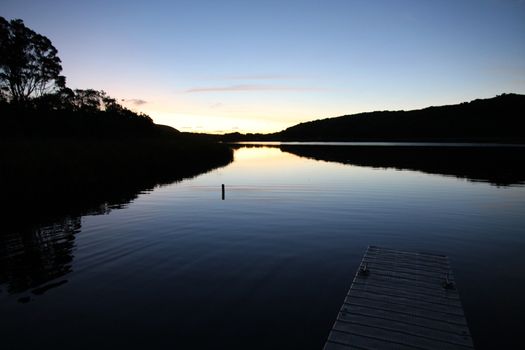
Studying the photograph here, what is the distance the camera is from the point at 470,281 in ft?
40.0

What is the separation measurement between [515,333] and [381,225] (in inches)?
448

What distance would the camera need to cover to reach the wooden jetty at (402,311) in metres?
7.37

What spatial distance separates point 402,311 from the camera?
8.67m

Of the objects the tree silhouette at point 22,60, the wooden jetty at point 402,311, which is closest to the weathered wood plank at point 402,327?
the wooden jetty at point 402,311

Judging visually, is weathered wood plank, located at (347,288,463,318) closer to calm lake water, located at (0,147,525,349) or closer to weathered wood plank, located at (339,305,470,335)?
weathered wood plank, located at (339,305,470,335)

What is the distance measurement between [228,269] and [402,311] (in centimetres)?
685

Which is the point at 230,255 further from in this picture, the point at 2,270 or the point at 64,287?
the point at 2,270

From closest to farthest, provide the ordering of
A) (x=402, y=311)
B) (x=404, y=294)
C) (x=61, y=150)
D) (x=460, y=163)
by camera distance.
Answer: (x=402, y=311)
(x=404, y=294)
(x=61, y=150)
(x=460, y=163)

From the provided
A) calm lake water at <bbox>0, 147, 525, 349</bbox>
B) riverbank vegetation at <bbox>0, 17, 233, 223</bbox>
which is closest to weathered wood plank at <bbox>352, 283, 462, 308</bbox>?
calm lake water at <bbox>0, 147, 525, 349</bbox>

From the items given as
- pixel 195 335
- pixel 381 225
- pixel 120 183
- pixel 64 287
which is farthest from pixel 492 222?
pixel 120 183

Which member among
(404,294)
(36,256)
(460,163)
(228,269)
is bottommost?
(460,163)

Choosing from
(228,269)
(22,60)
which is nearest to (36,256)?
(228,269)

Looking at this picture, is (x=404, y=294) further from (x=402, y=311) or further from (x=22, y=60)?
(x=22, y=60)

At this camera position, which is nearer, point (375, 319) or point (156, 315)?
point (375, 319)
